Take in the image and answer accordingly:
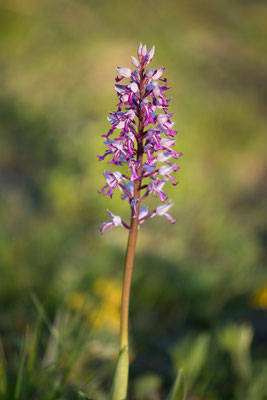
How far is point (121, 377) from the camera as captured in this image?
171 cm

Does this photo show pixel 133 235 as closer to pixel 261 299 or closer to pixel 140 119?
pixel 140 119

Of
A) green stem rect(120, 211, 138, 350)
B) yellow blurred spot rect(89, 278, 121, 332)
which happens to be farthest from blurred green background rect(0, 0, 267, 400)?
green stem rect(120, 211, 138, 350)

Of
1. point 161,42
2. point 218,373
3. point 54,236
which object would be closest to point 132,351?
point 218,373

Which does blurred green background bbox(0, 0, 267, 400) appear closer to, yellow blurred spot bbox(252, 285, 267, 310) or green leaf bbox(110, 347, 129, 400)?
yellow blurred spot bbox(252, 285, 267, 310)

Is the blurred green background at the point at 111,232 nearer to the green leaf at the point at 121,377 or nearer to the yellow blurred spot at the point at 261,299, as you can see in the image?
the yellow blurred spot at the point at 261,299

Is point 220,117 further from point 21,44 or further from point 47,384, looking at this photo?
point 47,384

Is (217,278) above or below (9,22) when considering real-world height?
below

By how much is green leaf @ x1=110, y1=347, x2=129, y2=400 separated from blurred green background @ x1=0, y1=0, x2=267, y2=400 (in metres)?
0.17

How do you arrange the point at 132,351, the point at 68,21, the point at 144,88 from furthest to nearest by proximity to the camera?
the point at 68,21, the point at 132,351, the point at 144,88

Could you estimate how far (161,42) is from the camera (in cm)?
1380

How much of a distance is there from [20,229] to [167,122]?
3.56 metres

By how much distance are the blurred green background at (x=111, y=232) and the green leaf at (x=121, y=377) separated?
17cm

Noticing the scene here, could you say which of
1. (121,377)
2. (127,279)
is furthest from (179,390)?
(127,279)

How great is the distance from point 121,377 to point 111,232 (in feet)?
12.8
